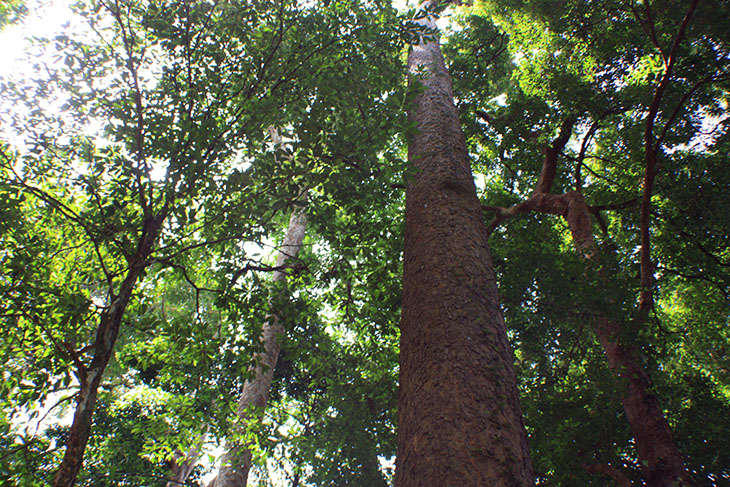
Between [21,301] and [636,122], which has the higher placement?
[636,122]

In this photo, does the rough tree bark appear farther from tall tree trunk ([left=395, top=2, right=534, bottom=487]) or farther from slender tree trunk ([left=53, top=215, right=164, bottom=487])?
slender tree trunk ([left=53, top=215, right=164, bottom=487])

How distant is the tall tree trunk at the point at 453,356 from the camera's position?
1828 mm

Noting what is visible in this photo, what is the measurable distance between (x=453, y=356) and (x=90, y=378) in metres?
2.39

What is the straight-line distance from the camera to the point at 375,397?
830cm

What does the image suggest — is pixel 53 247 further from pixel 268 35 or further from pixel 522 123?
pixel 522 123

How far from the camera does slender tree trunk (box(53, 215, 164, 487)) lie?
7.58 ft

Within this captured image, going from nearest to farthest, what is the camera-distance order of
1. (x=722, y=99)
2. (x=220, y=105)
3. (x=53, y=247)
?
1. (x=220, y=105)
2. (x=53, y=247)
3. (x=722, y=99)

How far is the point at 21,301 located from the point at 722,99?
1002 cm

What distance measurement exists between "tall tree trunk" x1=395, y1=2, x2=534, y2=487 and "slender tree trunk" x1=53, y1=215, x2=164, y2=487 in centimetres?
196

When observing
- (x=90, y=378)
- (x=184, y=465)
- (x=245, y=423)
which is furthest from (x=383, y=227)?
(x=184, y=465)

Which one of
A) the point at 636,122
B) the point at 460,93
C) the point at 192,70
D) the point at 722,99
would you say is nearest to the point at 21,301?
the point at 192,70

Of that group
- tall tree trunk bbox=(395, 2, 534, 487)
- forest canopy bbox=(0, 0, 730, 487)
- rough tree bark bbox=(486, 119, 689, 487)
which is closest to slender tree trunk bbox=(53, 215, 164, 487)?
forest canopy bbox=(0, 0, 730, 487)

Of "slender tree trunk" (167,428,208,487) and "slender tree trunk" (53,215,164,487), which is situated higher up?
"slender tree trunk" (167,428,208,487)

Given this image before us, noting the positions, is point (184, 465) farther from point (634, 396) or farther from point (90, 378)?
point (634, 396)
